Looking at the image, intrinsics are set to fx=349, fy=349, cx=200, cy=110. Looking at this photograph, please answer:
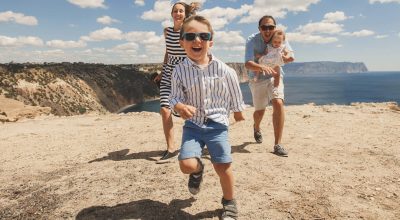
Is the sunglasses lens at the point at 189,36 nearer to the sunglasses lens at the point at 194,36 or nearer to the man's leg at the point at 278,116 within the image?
the sunglasses lens at the point at 194,36

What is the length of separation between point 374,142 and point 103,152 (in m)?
5.42

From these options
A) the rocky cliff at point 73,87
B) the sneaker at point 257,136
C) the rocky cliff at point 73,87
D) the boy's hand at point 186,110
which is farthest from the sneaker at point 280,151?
the rocky cliff at point 73,87

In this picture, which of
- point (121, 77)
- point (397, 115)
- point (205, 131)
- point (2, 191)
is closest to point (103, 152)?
point (2, 191)

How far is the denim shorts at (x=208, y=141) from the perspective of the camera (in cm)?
330

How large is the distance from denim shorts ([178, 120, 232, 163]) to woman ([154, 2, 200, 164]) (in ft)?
7.84

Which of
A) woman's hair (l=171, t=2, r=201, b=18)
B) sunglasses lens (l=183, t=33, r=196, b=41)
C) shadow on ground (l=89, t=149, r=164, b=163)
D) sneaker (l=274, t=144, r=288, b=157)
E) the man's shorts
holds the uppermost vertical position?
woman's hair (l=171, t=2, r=201, b=18)

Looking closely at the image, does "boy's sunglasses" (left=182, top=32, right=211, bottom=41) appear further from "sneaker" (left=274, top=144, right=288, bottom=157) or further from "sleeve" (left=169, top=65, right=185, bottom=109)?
"sneaker" (left=274, top=144, right=288, bottom=157)

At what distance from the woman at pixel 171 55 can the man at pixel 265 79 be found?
112cm

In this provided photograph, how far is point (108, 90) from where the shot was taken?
12469 cm

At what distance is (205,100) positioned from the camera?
3350 millimetres

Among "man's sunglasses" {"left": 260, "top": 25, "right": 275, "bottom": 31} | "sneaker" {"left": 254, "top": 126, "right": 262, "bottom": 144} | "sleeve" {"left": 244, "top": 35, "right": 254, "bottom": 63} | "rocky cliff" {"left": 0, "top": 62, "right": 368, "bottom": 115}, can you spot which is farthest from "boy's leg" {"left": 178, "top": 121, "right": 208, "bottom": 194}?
"rocky cliff" {"left": 0, "top": 62, "right": 368, "bottom": 115}

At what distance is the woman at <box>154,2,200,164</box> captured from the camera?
5.46 metres

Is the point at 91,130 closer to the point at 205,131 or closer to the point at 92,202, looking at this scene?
the point at 92,202

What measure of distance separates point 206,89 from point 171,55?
8.22ft
